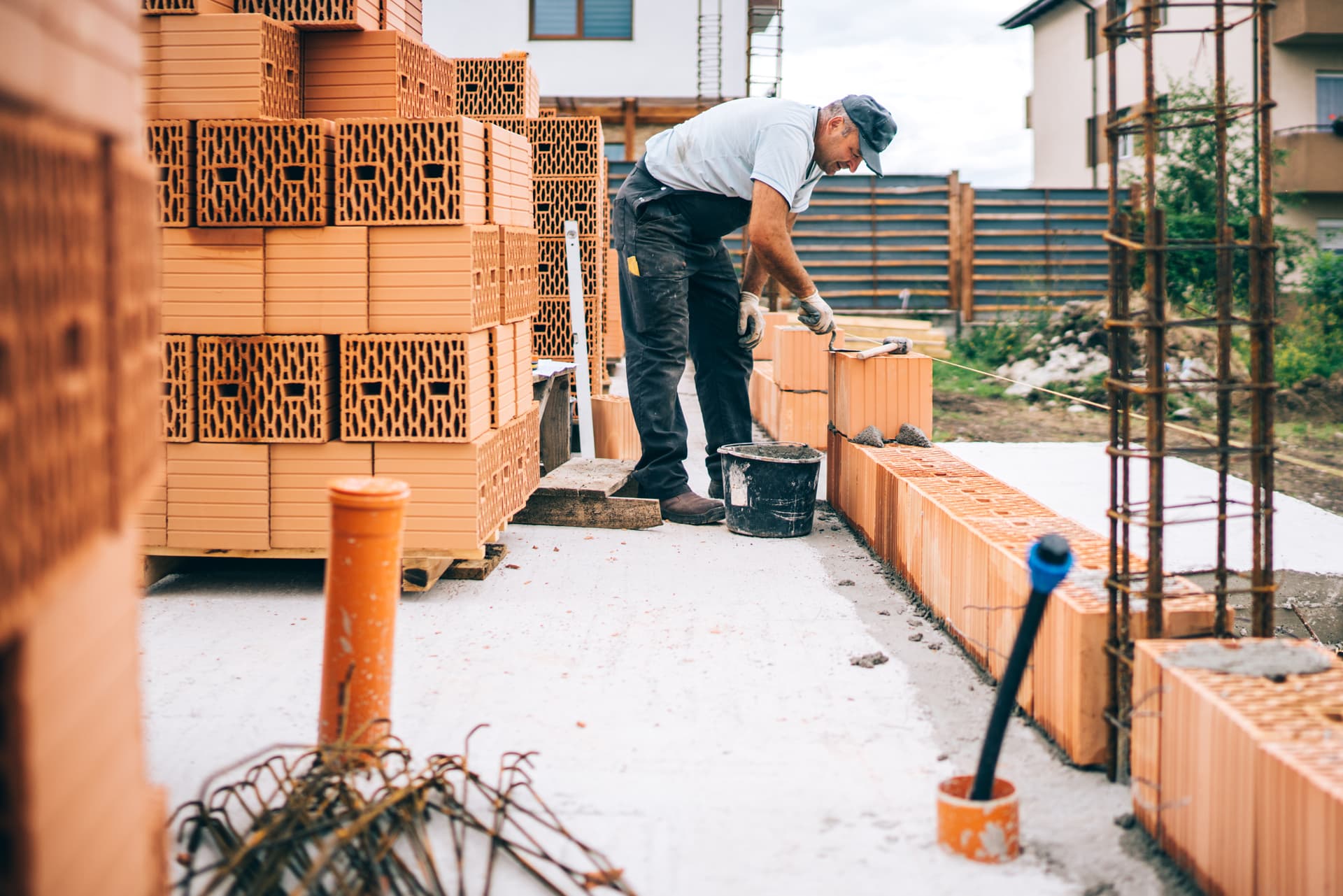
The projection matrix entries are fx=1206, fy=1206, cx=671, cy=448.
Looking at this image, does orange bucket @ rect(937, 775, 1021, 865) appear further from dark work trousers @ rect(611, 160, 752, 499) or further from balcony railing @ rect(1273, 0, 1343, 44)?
balcony railing @ rect(1273, 0, 1343, 44)

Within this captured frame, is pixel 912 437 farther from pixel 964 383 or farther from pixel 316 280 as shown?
pixel 964 383

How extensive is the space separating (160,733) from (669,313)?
11.7ft

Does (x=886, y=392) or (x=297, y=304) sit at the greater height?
(x=297, y=304)

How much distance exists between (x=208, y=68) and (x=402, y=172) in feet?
2.92

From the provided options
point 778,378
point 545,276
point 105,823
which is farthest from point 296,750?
point 778,378

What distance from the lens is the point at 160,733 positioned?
3412 millimetres

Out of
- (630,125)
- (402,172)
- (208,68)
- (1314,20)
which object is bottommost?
(402,172)

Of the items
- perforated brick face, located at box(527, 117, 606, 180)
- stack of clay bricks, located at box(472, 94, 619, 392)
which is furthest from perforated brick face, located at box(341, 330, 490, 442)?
perforated brick face, located at box(527, 117, 606, 180)

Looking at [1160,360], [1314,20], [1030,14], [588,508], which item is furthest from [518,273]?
[1030,14]

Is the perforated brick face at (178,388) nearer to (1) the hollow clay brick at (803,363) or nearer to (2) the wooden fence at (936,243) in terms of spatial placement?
→ (1) the hollow clay brick at (803,363)

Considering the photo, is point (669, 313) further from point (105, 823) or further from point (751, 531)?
point (105, 823)

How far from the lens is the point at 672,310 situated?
631 centimetres

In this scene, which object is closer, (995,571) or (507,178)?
(995,571)

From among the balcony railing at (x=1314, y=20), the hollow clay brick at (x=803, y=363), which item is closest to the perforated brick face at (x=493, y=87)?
the hollow clay brick at (x=803, y=363)
